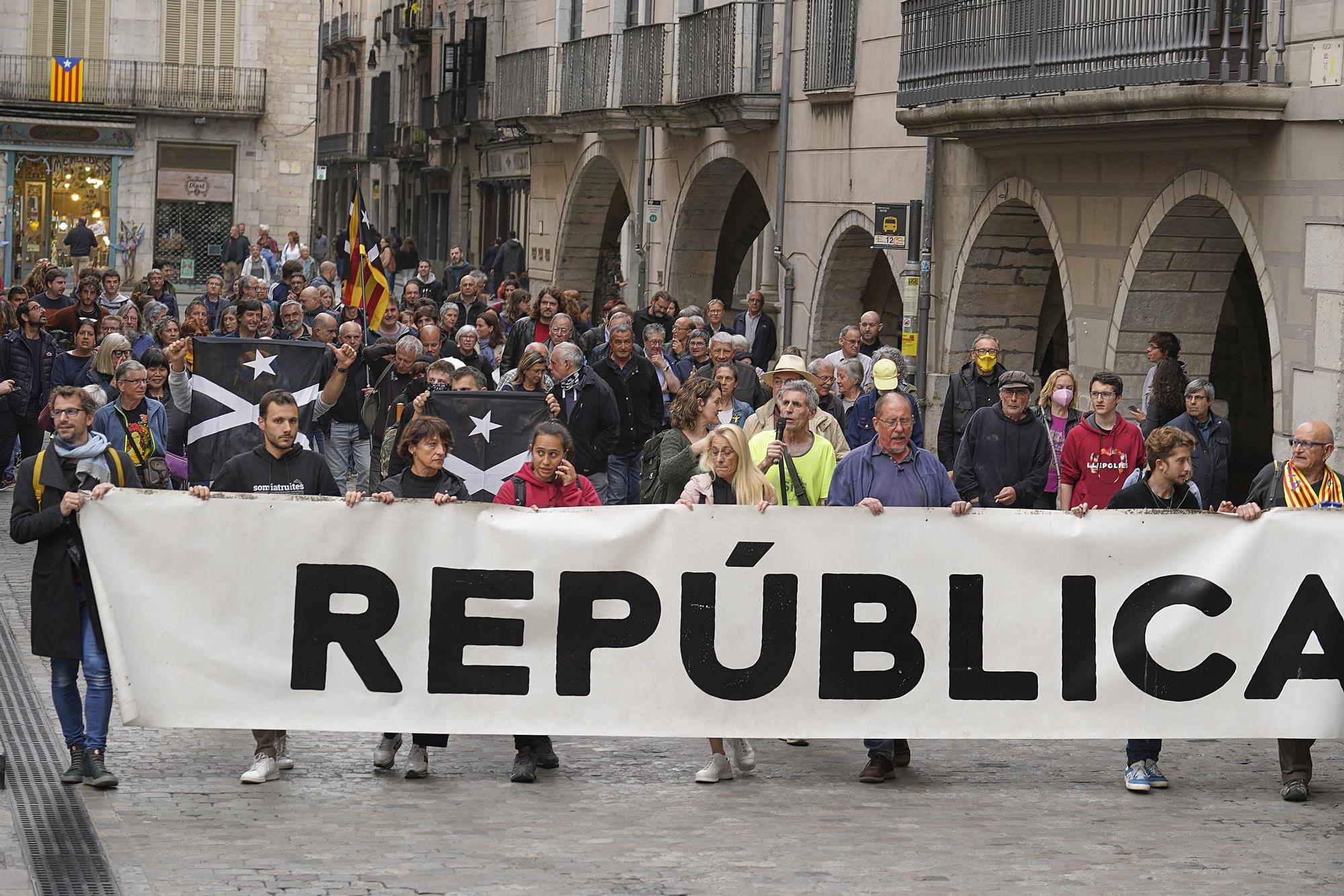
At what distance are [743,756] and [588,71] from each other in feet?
80.7

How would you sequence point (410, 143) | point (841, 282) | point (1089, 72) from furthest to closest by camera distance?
point (410, 143), point (841, 282), point (1089, 72)

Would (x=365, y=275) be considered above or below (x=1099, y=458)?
above

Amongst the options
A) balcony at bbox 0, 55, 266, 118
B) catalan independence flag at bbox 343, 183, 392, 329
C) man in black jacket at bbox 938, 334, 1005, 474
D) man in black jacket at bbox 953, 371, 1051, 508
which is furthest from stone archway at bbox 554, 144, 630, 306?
man in black jacket at bbox 953, 371, 1051, 508

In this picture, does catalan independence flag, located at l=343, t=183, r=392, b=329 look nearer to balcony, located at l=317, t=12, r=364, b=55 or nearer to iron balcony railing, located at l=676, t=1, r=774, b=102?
iron balcony railing, located at l=676, t=1, r=774, b=102

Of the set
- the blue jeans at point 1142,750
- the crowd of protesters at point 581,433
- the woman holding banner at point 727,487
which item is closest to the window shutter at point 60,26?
the crowd of protesters at point 581,433

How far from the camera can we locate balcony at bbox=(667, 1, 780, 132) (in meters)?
26.0

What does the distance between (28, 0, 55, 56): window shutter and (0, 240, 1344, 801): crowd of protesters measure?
27433 millimetres

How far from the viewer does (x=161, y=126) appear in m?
48.3

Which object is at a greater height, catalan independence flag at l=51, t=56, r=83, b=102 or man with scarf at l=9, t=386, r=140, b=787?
catalan independence flag at l=51, t=56, r=83, b=102

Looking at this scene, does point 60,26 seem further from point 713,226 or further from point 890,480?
point 890,480

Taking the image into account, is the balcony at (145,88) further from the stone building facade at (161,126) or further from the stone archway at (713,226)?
the stone archway at (713,226)

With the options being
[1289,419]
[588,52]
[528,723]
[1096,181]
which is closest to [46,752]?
[528,723]

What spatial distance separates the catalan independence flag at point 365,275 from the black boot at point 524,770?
9536mm

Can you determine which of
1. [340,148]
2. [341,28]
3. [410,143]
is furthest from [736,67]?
[341,28]
